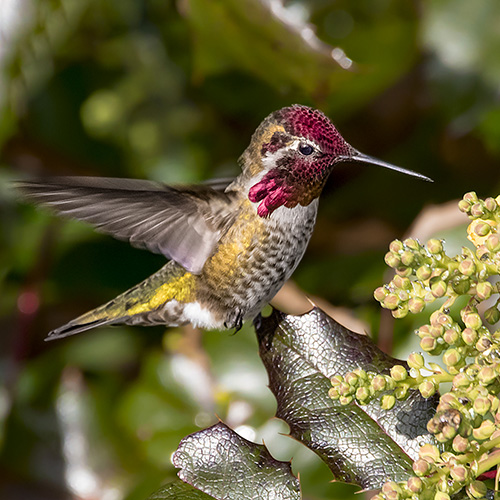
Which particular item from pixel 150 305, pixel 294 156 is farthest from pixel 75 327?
pixel 294 156

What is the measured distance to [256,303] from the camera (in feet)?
5.00

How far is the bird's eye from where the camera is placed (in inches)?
56.3

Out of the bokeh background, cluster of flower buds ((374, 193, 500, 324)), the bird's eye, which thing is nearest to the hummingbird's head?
the bird's eye

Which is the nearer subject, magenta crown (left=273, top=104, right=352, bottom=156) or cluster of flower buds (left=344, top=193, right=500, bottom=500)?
cluster of flower buds (left=344, top=193, right=500, bottom=500)

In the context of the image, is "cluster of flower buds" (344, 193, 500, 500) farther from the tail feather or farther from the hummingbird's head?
the tail feather

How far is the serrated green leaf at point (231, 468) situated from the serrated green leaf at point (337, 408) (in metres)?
0.08

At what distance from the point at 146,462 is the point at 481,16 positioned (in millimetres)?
1520

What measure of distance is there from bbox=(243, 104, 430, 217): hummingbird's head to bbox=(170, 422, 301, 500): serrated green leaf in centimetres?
50

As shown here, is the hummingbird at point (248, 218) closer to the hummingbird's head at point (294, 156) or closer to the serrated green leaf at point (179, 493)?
the hummingbird's head at point (294, 156)

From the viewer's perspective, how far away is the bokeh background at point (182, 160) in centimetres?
186

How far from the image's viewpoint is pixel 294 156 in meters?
1.45

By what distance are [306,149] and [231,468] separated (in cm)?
63

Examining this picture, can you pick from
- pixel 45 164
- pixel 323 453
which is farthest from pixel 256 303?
pixel 45 164

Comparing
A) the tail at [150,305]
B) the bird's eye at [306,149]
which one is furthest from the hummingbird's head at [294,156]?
the tail at [150,305]
